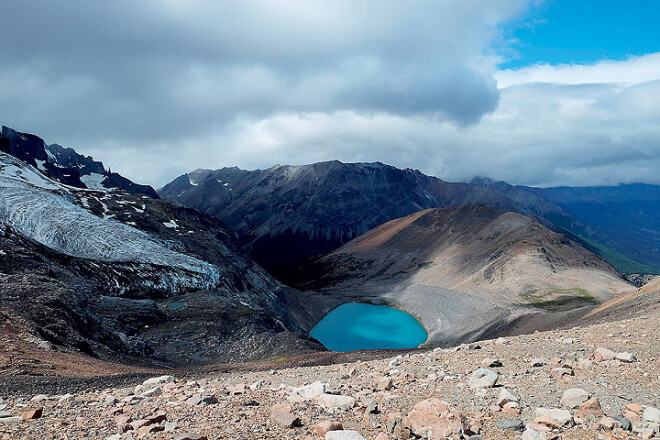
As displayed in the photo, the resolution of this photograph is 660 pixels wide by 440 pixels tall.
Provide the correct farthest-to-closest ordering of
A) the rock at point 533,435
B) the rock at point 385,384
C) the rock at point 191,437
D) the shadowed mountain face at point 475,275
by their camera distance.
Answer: the shadowed mountain face at point 475,275 → the rock at point 385,384 → the rock at point 533,435 → the rock at point 191,437

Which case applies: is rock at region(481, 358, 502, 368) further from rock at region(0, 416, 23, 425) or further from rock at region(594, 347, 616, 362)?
rock at region(0, 416, 23, 425)

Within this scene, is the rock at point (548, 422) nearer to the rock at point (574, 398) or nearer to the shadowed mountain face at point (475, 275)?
the rock at point (574, 398)

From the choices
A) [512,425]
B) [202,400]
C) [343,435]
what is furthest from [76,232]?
[512,425]

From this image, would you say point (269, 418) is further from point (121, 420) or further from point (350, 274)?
point (350, 274)

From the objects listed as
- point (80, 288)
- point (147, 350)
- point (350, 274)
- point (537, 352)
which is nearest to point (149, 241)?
point (80, 288)

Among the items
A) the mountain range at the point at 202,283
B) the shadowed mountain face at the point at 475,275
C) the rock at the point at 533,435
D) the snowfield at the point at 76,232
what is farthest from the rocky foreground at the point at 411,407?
the shadowed mountain face at the point at 475,275

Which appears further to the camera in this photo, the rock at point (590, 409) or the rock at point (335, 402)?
the rock at point (335, 402)
